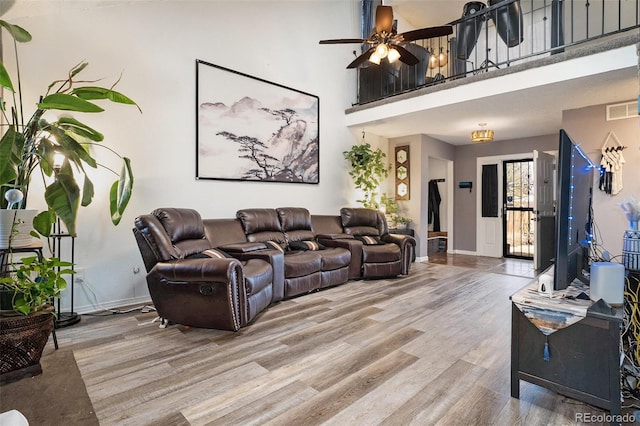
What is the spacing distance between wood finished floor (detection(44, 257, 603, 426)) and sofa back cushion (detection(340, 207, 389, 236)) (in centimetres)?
193

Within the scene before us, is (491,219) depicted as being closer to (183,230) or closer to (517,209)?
(517,209)

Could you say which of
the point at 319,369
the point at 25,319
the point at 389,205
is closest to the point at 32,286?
the point at 25,319

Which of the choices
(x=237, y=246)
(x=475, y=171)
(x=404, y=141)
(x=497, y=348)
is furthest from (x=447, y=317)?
(x=475, y=171)

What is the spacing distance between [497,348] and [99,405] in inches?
98.9

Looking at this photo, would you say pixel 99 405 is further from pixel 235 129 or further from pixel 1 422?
pixel 235 129

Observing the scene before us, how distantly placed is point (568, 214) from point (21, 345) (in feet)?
8.99

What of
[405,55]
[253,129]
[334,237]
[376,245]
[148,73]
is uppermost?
[405,55]

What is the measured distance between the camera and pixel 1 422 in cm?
97

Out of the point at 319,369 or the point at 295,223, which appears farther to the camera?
the point at 295,223

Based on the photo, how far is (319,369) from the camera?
1.96 metres

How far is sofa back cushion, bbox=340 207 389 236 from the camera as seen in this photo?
16.6ft

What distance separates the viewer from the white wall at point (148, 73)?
297 cm

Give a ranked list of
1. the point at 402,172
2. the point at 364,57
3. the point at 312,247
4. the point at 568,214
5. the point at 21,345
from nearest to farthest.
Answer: the point at 21,345, the point at 568,214, the point at 364,57, the point at 312,247, the point at 402,172

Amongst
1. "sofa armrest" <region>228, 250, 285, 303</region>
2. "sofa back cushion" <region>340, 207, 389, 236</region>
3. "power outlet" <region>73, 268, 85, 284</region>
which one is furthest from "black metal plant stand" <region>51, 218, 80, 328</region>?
"sofa back cushion" <region>340, 207, 389, 236</region>
